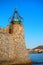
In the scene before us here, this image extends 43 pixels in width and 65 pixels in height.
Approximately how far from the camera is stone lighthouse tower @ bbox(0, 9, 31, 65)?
37.5m

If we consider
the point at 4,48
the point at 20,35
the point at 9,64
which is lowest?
the point at 9,64

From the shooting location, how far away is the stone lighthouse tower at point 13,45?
1478 inches

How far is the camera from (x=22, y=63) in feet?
127

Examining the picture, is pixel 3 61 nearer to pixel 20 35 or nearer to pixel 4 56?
pixel 4 56

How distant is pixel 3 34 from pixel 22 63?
5336 millimetres

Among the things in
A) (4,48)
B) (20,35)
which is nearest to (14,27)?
(20,35)

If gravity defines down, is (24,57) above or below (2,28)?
below

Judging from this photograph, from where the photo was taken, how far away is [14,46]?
130 feet

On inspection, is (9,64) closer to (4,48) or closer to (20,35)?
(4,48)

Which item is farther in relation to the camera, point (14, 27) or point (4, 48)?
point (14, 27)

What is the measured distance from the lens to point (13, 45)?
39.6m

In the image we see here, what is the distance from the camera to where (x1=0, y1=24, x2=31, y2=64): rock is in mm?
37594

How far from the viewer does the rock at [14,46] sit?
3759 cm

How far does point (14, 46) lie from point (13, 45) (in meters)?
0.24
